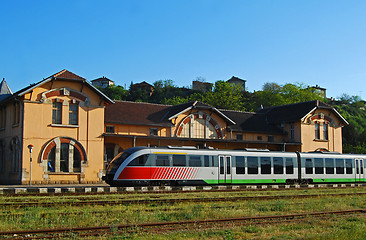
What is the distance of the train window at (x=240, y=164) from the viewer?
26672 millimetres

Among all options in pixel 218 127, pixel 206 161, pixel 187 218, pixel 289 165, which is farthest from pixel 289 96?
pixel 187 218

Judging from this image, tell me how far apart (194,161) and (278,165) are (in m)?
6.51

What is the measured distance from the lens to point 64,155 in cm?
3064

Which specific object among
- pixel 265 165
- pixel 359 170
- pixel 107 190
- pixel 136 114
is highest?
pixel 136 114

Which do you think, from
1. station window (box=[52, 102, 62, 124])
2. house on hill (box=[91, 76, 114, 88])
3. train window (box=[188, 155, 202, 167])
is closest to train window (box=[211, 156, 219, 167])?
train window (box=[188, 155, 202, 167])

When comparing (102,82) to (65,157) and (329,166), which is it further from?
(329,166)

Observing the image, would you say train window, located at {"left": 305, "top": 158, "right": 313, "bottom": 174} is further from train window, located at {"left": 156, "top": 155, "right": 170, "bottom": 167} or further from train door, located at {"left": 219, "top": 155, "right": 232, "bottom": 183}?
train window, located at {"left": 156, "top": 155, "right": 170, "bottom": 167}

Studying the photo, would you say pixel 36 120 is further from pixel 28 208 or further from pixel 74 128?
pixel 28 208

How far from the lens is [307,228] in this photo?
11.0 m

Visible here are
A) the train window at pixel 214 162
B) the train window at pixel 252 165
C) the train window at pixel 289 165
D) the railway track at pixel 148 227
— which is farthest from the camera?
the train window at pixel 289 165

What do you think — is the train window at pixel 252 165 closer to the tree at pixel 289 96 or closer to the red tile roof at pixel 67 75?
the red tile roof at pixel 67 75

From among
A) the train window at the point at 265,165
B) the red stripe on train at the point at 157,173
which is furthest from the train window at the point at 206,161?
the train window at the point at 265,165

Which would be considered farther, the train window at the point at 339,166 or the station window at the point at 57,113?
the train window at the point at 339,166

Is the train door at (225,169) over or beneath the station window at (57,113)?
beneath
